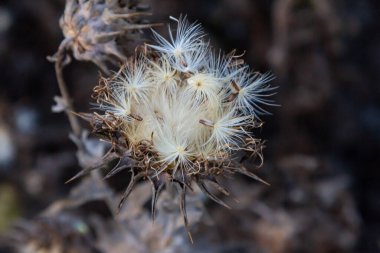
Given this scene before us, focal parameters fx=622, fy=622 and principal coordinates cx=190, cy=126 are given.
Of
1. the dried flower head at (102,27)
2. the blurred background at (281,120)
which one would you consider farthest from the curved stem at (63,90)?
the blurred background at (281,120)

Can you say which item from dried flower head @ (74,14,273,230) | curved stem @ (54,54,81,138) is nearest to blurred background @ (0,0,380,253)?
curved stem @ (54,54,81,138)

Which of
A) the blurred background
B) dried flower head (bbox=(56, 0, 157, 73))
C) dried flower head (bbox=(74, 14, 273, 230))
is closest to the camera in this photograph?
dried flower head (bbox=(74, 14, 273, 230))

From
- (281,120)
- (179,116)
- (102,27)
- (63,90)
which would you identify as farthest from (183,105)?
(281,120)

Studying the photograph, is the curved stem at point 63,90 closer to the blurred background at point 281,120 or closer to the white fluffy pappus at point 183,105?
the white fluffy pappus at point 183,105

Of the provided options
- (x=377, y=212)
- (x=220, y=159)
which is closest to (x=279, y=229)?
(x=377, y=212)

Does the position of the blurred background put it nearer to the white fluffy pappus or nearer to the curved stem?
the curved stem

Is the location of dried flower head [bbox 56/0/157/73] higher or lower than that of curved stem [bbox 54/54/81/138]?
higher
